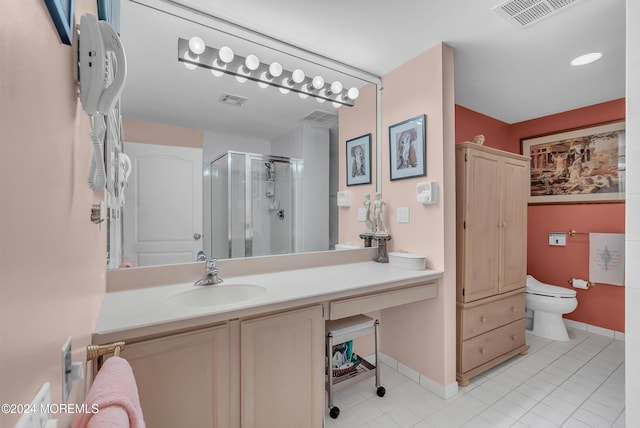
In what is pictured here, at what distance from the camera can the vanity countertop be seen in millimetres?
1032

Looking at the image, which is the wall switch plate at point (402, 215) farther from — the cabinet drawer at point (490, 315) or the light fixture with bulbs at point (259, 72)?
the light fixture with bulbs at point (259, 72)

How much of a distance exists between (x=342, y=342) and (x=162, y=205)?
1326mm

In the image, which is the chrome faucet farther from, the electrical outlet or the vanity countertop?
the electrical outlet

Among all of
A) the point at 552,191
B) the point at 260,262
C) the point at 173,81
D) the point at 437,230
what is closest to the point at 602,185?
the point at 552,191

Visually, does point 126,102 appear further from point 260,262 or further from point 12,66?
point 12,66

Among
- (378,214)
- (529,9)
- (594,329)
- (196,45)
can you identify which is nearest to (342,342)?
(378,214)

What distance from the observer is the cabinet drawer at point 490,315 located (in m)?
2.03

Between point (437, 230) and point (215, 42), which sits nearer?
point (215, 42)

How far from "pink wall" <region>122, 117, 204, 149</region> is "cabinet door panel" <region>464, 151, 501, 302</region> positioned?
1.84m

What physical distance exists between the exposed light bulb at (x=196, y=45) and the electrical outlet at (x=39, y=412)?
1.71 metres

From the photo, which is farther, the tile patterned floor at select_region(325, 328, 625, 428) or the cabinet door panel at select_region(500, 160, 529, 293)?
the cabinet door panel at select_region(500, 160, 529, 293)

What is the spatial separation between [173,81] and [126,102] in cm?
29

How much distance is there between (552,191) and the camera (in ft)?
10.4

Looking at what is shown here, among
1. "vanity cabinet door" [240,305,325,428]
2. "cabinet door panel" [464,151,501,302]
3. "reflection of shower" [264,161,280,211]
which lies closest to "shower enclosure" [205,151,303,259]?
"reflection of shower" [264,161,280,211]
